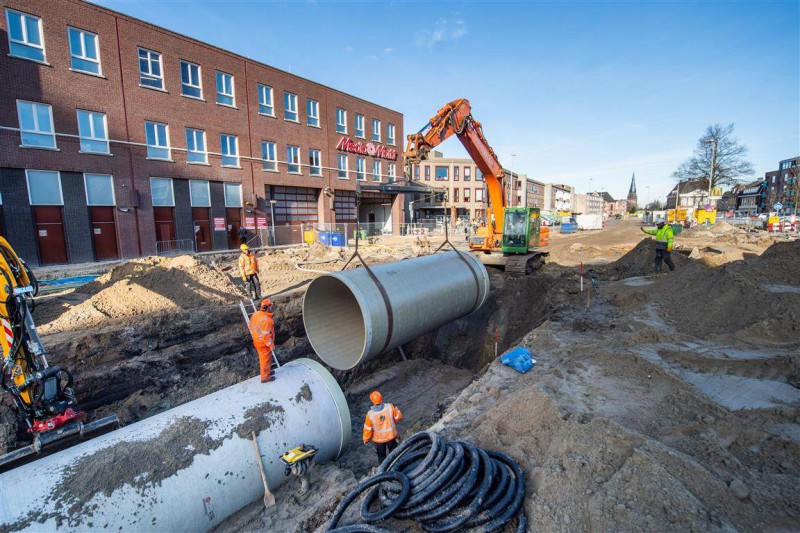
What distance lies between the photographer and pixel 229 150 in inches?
920

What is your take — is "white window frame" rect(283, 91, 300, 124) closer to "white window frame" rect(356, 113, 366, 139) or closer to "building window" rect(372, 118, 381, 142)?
"white window frame" rect(356, 113, 366, 139)

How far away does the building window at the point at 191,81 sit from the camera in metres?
21.3

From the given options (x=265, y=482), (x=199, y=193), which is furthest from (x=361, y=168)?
(x=265, y=482)

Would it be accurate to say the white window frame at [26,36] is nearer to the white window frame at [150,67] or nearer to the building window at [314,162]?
the white window frame at [150,67]

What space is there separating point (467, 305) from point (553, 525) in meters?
4.92

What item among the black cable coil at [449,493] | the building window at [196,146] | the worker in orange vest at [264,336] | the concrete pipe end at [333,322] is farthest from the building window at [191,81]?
the black cable coil at [449,493]

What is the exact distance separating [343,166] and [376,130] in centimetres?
548

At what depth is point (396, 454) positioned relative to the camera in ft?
12.3

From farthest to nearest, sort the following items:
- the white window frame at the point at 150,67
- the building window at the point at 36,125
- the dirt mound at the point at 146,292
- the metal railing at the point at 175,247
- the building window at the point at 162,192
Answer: the metal railing at the point at 175,247 → the building window at the point at 162,192 → the white window frame at the point at 150,67 → the building window at the point at 36,125 → the dirt mound at the point at 146,292

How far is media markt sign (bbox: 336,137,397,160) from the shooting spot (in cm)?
2978

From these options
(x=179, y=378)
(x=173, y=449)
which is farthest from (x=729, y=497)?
(x=179, y=378)

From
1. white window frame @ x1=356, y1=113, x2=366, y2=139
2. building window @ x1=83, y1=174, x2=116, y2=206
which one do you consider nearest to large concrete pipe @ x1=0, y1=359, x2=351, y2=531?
building window @ x1=83, y1=174, x2=116, y2=206

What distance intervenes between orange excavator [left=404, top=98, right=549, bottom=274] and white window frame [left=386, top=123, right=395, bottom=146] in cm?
2262

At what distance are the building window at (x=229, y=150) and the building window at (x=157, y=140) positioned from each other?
3.04 meters
